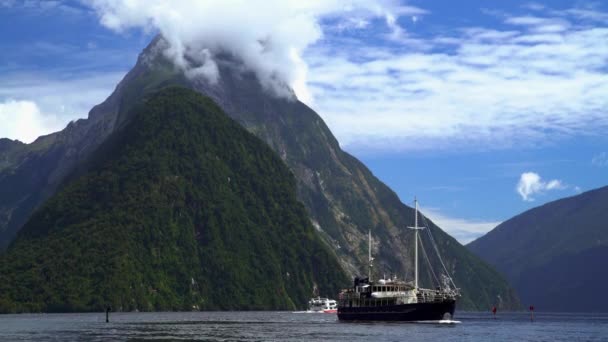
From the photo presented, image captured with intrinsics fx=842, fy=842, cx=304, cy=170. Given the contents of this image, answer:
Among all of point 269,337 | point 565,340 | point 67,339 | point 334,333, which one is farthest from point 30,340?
point 565,340

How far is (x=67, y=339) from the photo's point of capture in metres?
147

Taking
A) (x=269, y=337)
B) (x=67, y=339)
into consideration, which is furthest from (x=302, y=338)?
(x=67, y=339)

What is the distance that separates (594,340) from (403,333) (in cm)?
4147

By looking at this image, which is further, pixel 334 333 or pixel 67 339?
pixel 334 333

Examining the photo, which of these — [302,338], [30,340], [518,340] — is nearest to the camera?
[30,340]

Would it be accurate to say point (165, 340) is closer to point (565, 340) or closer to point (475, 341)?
point (475, 341)

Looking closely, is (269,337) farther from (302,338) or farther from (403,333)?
(403,333)

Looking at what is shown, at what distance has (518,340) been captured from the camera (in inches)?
6614

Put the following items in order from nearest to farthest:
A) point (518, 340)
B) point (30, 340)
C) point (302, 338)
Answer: point (30, 340), point (302, 338), point (518, 340)

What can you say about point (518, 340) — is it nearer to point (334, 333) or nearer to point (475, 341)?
point (475, 341)

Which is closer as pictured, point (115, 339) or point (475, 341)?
point (115, 339)

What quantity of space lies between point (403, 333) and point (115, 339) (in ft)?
193

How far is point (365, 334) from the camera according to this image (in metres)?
168

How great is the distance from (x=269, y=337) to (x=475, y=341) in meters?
38.2
